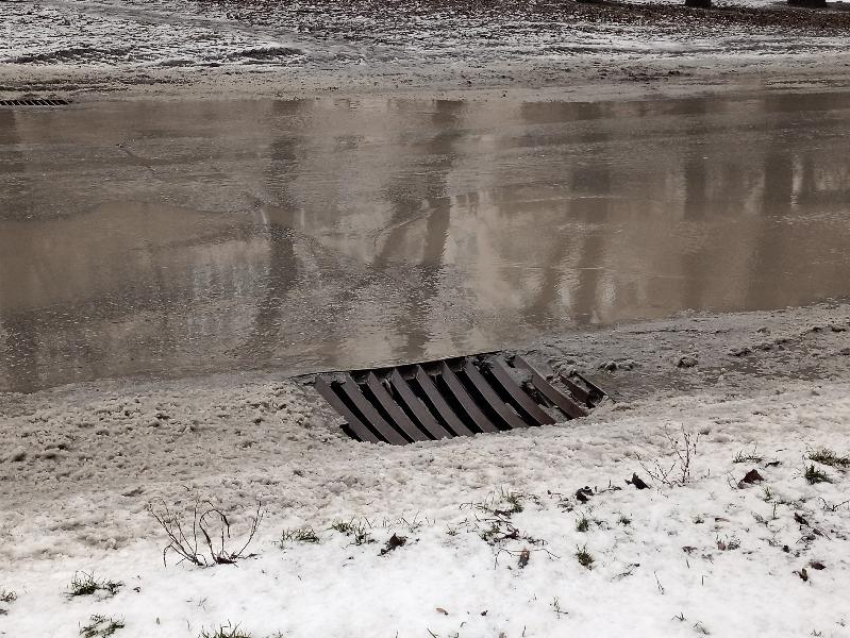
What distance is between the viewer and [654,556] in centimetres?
375

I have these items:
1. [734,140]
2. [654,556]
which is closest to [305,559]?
[654,556]

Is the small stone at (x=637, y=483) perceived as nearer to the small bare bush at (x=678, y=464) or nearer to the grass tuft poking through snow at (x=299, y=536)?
the small bare bush at (x=678, y=464)

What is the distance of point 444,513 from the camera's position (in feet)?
13.7


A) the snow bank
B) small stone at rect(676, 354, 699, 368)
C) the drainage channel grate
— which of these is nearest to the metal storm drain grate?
the snow bank

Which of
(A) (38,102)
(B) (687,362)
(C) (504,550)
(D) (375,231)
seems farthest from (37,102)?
(C) (504,550)

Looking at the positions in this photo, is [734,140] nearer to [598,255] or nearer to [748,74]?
[598,255]

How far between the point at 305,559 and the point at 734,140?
1014 centimetres

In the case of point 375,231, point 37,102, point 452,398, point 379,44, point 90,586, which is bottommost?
point 452,398

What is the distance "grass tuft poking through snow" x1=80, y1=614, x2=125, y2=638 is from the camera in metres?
3.30

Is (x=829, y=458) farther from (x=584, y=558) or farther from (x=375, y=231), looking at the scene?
(x=375, y=231)

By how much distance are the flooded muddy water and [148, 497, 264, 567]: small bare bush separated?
1831 millimetres

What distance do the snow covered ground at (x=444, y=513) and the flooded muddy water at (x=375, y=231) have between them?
3.10 ft

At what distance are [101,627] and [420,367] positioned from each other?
2988mm

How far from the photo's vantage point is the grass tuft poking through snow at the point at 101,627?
3.30 meters
